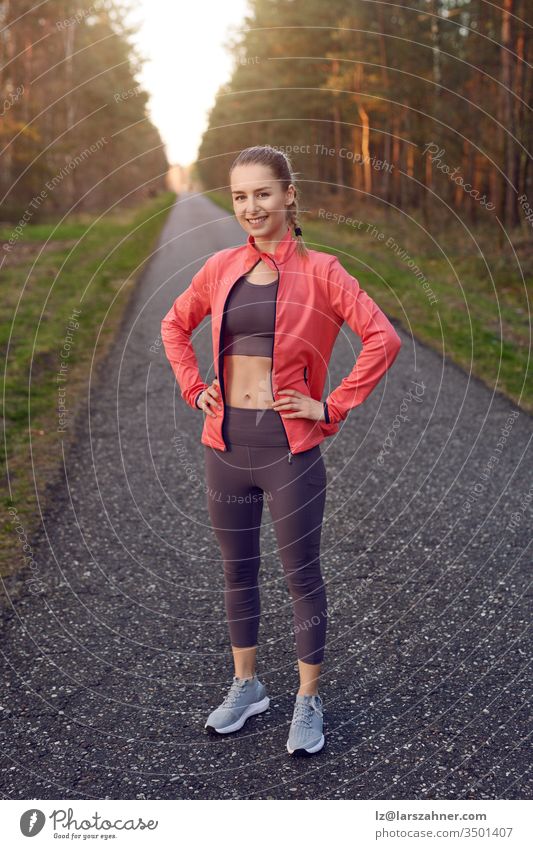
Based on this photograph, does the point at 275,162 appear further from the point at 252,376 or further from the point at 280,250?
the point at 252,376

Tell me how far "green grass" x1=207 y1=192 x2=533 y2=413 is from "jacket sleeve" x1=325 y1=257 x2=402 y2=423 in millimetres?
2202

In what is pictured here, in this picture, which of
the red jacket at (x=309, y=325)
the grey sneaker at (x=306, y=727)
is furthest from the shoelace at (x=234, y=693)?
the red jacket at (x=309, y=325)

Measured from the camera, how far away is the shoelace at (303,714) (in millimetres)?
3223

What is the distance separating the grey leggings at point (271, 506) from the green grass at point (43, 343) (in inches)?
81.4

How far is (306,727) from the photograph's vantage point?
3.20m

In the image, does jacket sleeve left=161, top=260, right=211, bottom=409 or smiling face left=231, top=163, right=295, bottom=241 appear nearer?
smiling face left=231, top=163, right=295, bottom=241

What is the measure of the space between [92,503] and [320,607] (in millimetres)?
2961

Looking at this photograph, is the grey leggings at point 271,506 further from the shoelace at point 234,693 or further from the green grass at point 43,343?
the green grass at point 43,343

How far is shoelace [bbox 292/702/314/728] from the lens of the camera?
322 cm

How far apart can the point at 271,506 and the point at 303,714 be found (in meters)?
0.90

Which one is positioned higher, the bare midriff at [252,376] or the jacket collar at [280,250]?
the jacket collar at [280,250]

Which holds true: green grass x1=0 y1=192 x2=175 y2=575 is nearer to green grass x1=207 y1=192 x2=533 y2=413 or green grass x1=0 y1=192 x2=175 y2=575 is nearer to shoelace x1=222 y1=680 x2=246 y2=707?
shoelace x1=222 y1=680 x2=246 y2=707
